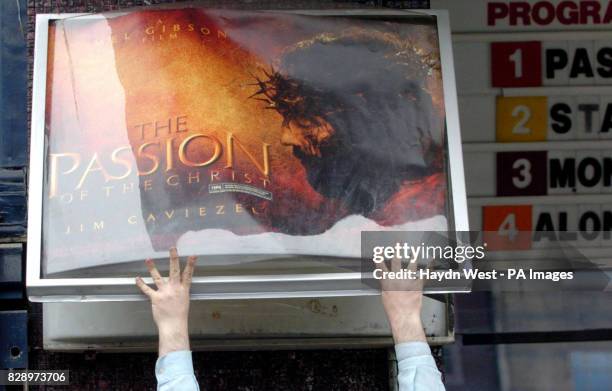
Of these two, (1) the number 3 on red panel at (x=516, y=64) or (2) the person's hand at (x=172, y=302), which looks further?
(1) the number 3 on red panel at (x=516, y=64)

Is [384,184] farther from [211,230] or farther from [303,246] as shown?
[211,230]

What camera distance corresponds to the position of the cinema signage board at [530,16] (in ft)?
14.9

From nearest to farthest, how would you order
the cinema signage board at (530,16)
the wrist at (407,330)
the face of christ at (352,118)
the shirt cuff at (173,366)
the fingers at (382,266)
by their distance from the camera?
the shirt cuff at (173,366) < the wrist at (407,330) < the fingers at (382,266) < the face of christ at (352,118) < the cinema signage board at (530,16)

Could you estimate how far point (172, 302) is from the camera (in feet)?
9.90

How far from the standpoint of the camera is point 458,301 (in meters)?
4.69

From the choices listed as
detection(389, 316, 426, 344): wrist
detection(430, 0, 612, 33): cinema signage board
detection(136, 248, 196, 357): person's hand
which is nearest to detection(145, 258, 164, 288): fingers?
detection(136, 248, 196, 357): person's hand

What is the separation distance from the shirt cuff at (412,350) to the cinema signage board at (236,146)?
0.29 metres

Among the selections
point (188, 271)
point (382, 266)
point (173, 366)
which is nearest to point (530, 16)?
point (382, 266)

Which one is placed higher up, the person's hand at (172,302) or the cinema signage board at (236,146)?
the cinema signage board at (236,146)

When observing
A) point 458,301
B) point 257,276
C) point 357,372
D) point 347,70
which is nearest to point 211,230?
point 257,276

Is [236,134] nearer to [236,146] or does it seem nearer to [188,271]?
[236,146]

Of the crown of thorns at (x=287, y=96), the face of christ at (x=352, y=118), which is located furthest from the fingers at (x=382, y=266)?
the crown of thorns at (x=287, y=96)

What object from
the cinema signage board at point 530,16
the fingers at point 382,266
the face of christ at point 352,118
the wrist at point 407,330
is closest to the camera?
the wrist at point 407,330

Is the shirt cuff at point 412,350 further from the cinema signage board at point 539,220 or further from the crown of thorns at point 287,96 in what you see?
the cinema signage board at point 539,220
